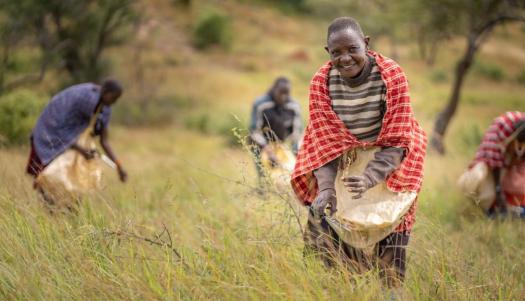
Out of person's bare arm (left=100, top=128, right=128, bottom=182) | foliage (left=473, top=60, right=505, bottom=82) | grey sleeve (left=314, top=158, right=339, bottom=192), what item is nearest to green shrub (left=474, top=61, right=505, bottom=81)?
foliage (left=473, top=60, right=505, bottom=82)

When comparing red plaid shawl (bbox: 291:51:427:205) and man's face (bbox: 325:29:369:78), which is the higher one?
man's face (bbox: 325:29:369:78)

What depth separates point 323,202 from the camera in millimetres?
2578

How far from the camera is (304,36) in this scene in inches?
1709

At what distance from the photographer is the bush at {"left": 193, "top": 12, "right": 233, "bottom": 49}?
3584 centimetres

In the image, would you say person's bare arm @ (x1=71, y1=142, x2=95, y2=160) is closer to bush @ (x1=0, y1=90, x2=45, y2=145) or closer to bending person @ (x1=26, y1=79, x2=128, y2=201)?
bending person @ (x1=26, y1=79, x2=128, y2=201)

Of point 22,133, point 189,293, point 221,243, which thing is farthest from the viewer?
point 22,133

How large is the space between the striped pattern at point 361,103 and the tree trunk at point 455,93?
8.29m

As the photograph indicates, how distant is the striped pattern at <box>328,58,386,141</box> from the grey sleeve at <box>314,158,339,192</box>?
0.19 m

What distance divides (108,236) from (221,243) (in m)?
0.68

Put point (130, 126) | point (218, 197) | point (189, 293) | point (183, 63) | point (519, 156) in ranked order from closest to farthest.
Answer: point (189, 293) → point (519, 156) → point (218, 197) → point (130, 126) → point (183, 63)

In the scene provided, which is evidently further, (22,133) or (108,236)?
(22,133)

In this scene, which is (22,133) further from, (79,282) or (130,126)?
(130,126)

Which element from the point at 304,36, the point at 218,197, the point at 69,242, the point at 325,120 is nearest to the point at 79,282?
the point at 69,242

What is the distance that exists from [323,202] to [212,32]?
1356 inches
